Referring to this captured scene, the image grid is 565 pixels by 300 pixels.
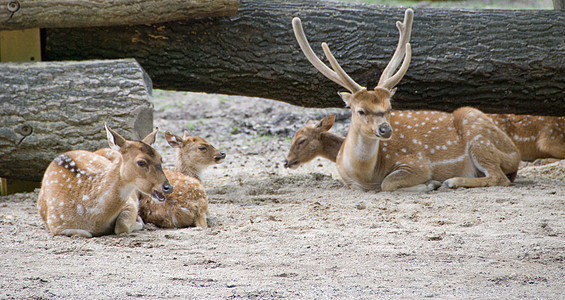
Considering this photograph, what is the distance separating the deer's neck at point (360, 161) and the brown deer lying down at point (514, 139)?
74cm

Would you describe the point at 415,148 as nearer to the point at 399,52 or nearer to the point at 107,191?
the point at 399,52

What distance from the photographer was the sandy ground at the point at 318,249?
12.3 feet

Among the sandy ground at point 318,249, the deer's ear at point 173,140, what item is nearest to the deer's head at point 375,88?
the sandy ground at point 318,249

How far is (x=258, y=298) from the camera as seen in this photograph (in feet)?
11.6

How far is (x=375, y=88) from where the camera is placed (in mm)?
6473

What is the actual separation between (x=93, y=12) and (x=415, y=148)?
11.8 feet

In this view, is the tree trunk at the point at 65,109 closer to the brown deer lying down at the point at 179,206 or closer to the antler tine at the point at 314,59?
the brown deer lying down at the point at 179,206

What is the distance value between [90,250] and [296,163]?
348cm

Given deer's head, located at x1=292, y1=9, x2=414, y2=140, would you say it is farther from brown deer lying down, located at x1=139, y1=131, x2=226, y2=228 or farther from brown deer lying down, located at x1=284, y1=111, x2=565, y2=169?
brown deer lying down, located at x1=139, y1=131, x2=226, y2=228

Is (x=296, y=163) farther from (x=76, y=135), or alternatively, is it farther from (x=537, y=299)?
(x=537, y=299)

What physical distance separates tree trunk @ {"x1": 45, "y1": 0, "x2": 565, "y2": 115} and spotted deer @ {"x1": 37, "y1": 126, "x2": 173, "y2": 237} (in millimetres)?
2098

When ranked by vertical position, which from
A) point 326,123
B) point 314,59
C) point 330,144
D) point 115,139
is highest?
point 314,59

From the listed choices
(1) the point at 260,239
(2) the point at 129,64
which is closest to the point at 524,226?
(1) the point at 260,239

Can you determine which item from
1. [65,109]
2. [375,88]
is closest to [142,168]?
[65,109]
